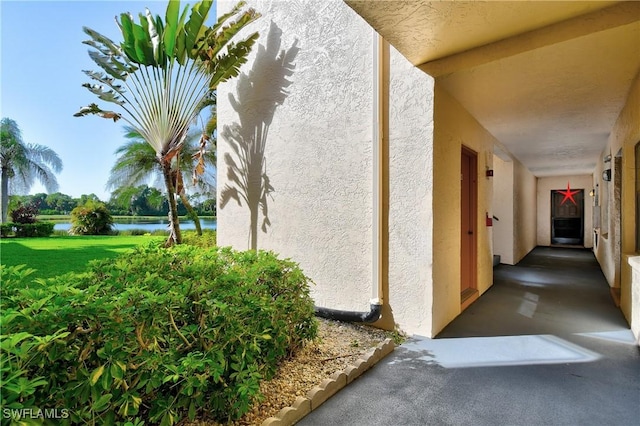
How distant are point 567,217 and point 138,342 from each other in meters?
17.7

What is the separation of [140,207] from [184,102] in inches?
132

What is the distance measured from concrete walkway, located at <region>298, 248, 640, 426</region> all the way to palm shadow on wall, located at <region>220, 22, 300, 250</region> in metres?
3.22

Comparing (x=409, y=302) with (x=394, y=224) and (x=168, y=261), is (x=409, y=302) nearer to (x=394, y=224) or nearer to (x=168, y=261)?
(x=394, y=224)

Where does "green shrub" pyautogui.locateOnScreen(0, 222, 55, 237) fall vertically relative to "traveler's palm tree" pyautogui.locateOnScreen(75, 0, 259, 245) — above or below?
below

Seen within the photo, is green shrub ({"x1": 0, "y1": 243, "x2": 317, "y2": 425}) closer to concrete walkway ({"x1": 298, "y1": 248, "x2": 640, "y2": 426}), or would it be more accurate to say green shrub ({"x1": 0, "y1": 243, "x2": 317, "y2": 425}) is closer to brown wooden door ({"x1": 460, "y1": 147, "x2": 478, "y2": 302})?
concrete walkway ({"x1": 298, "y1": 248, "x2": 640, "y2": 426})

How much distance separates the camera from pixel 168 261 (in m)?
3.02

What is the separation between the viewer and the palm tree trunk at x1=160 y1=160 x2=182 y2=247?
649 centimetres

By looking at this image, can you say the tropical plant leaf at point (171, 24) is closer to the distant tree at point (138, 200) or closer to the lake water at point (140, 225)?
the distant tree at point (138, 200)

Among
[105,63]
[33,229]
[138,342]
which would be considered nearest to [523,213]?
[138,342]

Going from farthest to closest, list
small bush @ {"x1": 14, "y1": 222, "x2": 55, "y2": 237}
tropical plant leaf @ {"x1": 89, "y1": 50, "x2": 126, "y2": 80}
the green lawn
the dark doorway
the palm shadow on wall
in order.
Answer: the dark doorway → small bush @ {"x1": 14, "y1": 222, "x2": 55, "y2": 237} → tropical plant leaf @ {"x1": 89, "y1": 50, "x2": 126, "y2": 80} → the green lawn → the palm shadow on wall

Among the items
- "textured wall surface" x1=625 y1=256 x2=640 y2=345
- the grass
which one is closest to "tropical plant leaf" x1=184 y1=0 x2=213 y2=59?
the grass

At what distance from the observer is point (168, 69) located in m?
6.04

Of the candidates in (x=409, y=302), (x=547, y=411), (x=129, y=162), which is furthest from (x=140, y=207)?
(x=547, y=411)

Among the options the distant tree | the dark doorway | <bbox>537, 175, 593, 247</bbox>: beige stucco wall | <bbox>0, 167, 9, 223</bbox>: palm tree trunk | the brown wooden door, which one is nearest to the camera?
the brown wooden door
